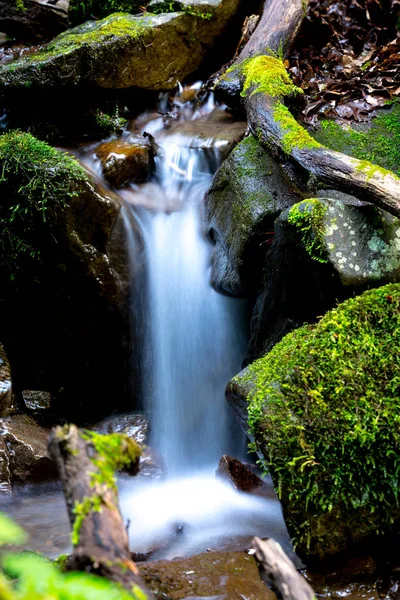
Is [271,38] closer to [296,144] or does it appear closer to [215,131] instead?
[215,131]

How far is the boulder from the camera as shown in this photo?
3.17 m

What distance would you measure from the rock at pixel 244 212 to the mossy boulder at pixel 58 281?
1.00m

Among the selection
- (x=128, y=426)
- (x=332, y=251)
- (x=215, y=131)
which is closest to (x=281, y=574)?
(x=332, y=251)

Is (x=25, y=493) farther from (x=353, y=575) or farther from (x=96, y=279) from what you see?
(x=353, y=575)

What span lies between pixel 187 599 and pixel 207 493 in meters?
1.62

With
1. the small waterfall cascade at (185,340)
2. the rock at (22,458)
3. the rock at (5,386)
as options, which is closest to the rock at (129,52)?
the small waterfall cascade at (185,340)

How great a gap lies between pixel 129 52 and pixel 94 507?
5.86m

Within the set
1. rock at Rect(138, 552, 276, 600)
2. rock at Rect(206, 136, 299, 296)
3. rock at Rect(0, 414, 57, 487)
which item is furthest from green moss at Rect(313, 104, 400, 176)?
rock at Rect(0, 414, 57, 487)

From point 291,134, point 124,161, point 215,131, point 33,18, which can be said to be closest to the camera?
point 291,134

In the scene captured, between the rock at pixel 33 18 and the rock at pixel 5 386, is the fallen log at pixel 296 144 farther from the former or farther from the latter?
the rock at pixel 33 18

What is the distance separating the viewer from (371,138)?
4.55m

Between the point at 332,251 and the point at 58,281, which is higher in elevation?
the point at 332,251

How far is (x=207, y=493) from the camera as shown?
12.1 ft

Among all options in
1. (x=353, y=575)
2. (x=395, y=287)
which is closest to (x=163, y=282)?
(x=395, y=287)
